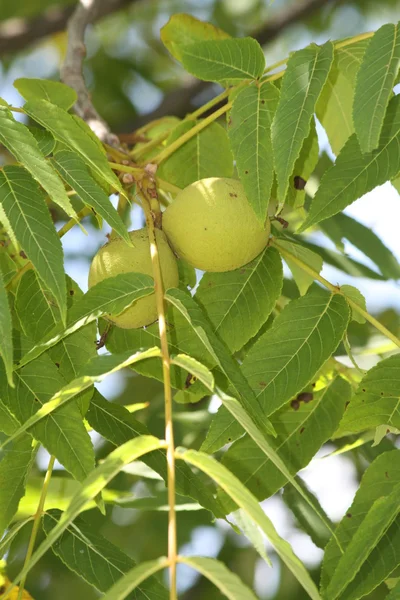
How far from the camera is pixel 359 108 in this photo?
137cm

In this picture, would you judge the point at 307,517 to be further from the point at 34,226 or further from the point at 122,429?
the point at 34,226

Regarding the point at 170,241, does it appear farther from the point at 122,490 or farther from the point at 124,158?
the point at 122,490

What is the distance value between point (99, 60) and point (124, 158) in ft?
7.78

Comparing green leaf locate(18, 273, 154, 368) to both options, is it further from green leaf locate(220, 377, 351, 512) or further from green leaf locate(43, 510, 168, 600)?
green leaf locate(220, 377, 351, 512)

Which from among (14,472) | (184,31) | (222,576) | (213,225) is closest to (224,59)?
(213,225)

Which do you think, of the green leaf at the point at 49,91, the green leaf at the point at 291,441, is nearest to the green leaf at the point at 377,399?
the green leaf at the point at 291,441

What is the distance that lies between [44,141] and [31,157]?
230 mm

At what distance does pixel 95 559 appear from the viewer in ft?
4.84

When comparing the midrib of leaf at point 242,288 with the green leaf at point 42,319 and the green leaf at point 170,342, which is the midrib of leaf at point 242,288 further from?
the green leaf at point 42,319

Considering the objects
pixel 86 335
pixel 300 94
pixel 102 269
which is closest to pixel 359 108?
pixel 300 94

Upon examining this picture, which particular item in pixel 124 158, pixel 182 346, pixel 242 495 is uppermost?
pixel 124 158

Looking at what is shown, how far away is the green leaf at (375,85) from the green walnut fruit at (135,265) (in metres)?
0.44

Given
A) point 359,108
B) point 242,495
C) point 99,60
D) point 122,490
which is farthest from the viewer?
point 99,60

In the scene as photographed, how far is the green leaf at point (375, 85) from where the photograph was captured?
134cm
